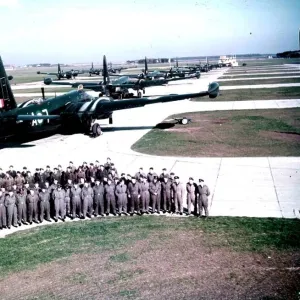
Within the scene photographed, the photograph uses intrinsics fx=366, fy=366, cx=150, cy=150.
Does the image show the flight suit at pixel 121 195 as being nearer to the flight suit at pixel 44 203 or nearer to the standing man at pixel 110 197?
the standing man at pixel 110 197

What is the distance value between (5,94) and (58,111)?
420cm

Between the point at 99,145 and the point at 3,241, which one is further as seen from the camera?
the point at 99,145

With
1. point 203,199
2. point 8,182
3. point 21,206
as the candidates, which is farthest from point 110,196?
point 8,182

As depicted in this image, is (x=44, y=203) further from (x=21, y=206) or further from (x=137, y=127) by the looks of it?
(x=137, y=127)

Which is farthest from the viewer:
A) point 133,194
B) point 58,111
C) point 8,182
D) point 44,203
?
point 58,111

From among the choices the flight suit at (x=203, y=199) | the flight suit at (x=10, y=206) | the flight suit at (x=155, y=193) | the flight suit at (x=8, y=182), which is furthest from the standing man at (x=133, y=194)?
the flight suit at (x=8, y=182)

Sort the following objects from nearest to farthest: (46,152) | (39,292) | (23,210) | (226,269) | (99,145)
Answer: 1. (39,292)
2. (226,269)
3. (23,210)
4. (46,152)
5. (99,145)

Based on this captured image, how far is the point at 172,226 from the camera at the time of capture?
11961 mm

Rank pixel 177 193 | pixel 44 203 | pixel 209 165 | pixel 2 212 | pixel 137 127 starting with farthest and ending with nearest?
pixel 137 127 < pixel 209 165 < pixel 177 193 < pixel 44 203 < pixel 2 212

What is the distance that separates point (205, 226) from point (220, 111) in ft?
84.5

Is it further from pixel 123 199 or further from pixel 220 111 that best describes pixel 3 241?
pixel 220 111

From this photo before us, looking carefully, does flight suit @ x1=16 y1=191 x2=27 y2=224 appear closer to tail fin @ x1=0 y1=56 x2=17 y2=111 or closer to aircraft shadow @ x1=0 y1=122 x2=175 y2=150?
tail fin @ x1=0 y1=56 x2=17 y2=111

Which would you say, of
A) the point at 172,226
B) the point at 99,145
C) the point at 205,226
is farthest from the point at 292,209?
the point at 99,145

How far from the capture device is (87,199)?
13.1 m
